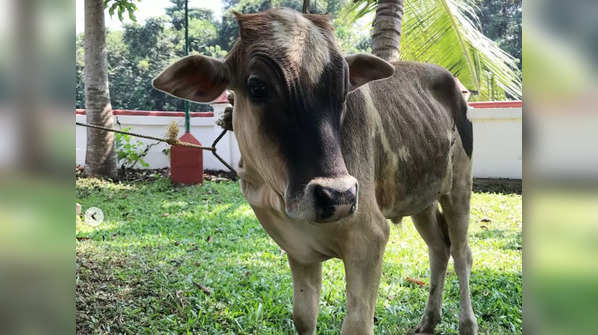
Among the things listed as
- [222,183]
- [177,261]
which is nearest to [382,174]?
[177,261]

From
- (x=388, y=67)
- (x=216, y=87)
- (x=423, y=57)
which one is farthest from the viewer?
(x=423, y=57)

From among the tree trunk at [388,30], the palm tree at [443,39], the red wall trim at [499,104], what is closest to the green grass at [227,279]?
the tree trunk at [388,30]

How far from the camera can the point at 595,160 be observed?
2.04 feet

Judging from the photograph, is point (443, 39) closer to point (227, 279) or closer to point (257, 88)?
point (227, 279)

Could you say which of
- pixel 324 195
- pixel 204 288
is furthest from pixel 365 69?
pixel 204 288

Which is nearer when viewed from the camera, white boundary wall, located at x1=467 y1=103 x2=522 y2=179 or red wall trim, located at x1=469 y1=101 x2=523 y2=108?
red wall trim, located at x1=469 y1=101 x2=523 y2=108

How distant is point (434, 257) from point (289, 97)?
7.47ft

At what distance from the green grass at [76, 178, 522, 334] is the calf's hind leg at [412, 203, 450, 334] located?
17 centimetres

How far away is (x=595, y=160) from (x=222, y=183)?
9.82 m

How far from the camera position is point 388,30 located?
15.1 ft

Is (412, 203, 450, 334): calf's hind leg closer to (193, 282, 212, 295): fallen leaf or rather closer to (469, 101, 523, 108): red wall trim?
(193, 282, 212, 295): fallen leaf

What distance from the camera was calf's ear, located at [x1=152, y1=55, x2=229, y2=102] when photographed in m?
2.14

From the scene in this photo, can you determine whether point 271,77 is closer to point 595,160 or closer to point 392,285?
point 595,160

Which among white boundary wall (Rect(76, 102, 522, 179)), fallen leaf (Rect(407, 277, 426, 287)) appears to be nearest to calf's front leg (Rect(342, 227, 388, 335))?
fallen leaf (Rect(407, 277, 426, 287))
